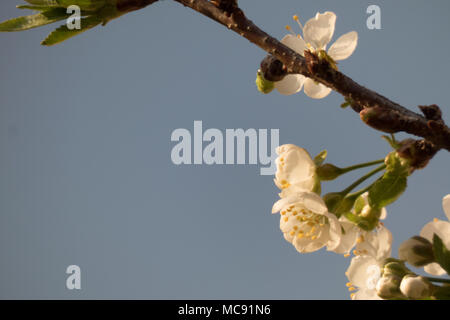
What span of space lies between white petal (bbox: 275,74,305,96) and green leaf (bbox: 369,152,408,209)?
0.40 m

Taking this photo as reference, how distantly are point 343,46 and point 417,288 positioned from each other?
2.44ft

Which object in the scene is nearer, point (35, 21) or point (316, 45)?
point (35, 21)

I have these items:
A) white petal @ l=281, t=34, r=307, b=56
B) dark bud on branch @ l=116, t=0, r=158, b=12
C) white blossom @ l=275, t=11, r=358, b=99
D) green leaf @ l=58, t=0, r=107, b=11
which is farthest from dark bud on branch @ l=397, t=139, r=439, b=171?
green leaf @ l=58, t=0, r=107, b=11

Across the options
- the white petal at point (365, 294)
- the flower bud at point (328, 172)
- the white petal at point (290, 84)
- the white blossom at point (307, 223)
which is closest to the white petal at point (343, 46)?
the white petal at point (290, 84)

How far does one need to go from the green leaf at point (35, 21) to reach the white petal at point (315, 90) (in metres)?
0.72

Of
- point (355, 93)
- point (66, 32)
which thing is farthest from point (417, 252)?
point (66, 32)

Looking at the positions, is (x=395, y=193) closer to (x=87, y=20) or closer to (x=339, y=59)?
(x=339, y=59)

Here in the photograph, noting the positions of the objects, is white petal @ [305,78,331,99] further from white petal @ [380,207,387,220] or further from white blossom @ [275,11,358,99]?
white petal @ [380,207,387,220]

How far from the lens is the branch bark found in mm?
935

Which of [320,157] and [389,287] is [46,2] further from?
[389,287]

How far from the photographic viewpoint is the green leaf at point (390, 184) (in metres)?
1.00

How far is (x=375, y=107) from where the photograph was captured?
37.1 inches

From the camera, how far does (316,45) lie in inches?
57.9

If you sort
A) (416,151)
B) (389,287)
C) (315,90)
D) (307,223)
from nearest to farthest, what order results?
1. (416,151)
2. (389,287)
3. (307,223)
4. (315,90)
